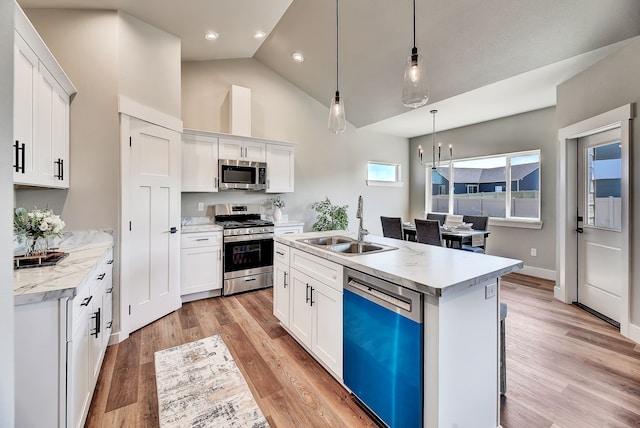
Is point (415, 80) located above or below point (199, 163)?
above

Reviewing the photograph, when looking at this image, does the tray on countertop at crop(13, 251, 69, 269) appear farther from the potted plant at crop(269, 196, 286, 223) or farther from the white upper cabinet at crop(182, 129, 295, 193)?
the potted plant at crop(269, 196, 286, 223)

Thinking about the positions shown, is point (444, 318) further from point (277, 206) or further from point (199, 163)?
point (277, 206)

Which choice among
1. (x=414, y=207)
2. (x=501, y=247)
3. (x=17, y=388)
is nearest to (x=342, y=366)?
(x=17, y=388)

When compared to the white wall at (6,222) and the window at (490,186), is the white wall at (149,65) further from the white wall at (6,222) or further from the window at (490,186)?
the window at (490,186)

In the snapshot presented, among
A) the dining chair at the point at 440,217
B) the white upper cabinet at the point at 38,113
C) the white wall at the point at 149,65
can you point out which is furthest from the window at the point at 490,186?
the white upper cabinet at the point at 38,113

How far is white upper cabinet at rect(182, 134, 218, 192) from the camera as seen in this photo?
148 inches

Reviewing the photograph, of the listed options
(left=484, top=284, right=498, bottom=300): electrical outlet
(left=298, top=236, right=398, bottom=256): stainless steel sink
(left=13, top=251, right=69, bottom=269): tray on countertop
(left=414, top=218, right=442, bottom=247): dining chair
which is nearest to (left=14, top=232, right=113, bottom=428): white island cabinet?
(left=13, top=251, right=69, bottom=269): tray on countertop

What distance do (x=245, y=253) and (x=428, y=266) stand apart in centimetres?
291

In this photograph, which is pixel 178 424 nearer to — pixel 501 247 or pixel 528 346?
pixel 528 346

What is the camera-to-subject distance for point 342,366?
1.88 metres

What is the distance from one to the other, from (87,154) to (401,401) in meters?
3.11

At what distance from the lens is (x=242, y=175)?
13.8ft

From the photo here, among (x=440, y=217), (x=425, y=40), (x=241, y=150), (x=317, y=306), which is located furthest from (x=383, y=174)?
(x=317, y=306)

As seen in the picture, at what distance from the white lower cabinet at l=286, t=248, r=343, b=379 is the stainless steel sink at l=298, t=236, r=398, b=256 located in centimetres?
21
